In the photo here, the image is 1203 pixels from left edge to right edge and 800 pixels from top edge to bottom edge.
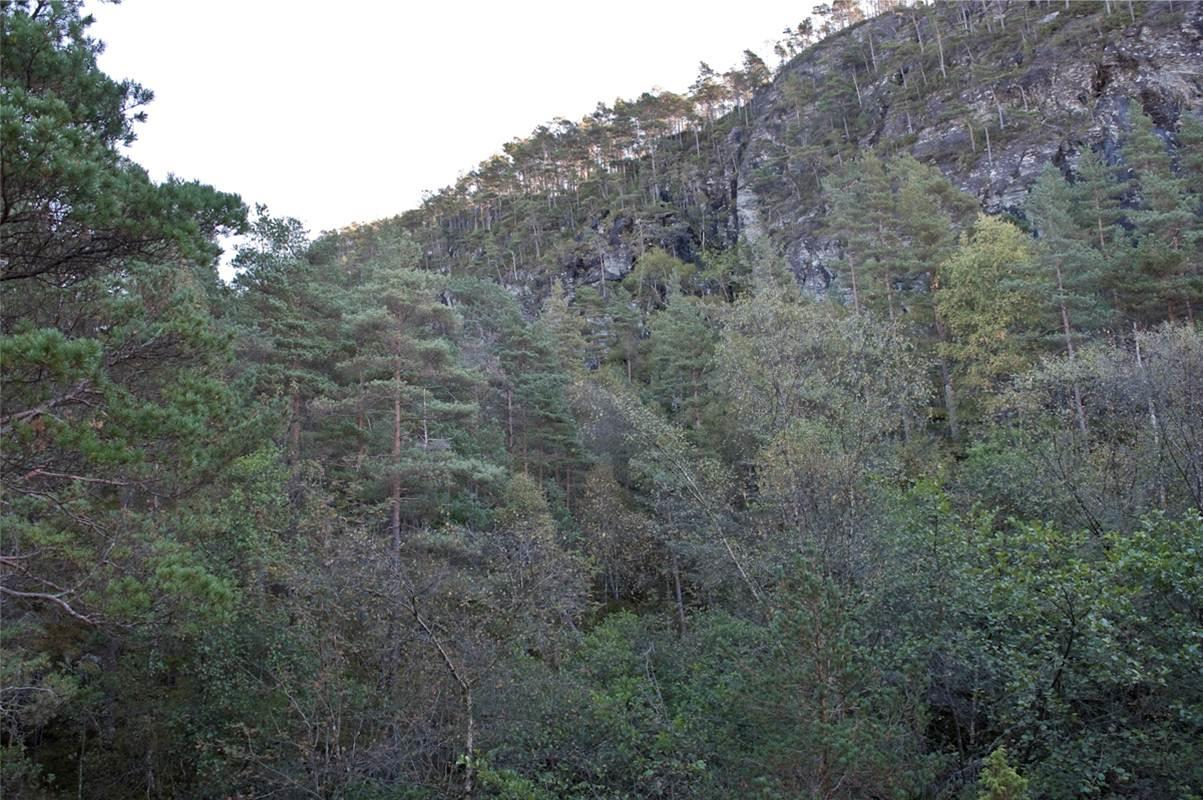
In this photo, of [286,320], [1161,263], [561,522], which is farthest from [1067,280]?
[286,320]

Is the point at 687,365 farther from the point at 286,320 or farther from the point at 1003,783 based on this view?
the point at 1003,783

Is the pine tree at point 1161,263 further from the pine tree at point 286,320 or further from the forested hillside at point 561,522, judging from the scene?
the pine tree at point 286,320

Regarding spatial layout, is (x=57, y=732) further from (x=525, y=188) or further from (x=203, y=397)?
(x=525, y=188)

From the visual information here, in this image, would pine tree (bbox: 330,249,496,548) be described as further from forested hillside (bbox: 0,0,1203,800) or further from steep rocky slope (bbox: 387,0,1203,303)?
steep rocky slope (bbox: 387,0,1203,303)

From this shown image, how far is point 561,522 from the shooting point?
21.3m

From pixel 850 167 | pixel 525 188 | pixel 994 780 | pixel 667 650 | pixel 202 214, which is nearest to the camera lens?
pixel 994 780

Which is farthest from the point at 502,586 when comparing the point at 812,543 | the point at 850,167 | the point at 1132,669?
the point at 850,167

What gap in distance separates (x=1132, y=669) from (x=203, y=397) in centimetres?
961

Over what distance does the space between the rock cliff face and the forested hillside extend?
26.5 feet

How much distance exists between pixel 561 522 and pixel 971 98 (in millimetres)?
36527

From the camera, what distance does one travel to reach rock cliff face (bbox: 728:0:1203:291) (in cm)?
3362

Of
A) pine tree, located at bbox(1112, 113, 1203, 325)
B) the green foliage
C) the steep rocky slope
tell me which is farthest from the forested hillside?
the steep rocky slope

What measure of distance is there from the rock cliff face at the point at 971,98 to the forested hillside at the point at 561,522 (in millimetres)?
8091

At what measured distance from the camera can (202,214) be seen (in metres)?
7.03
